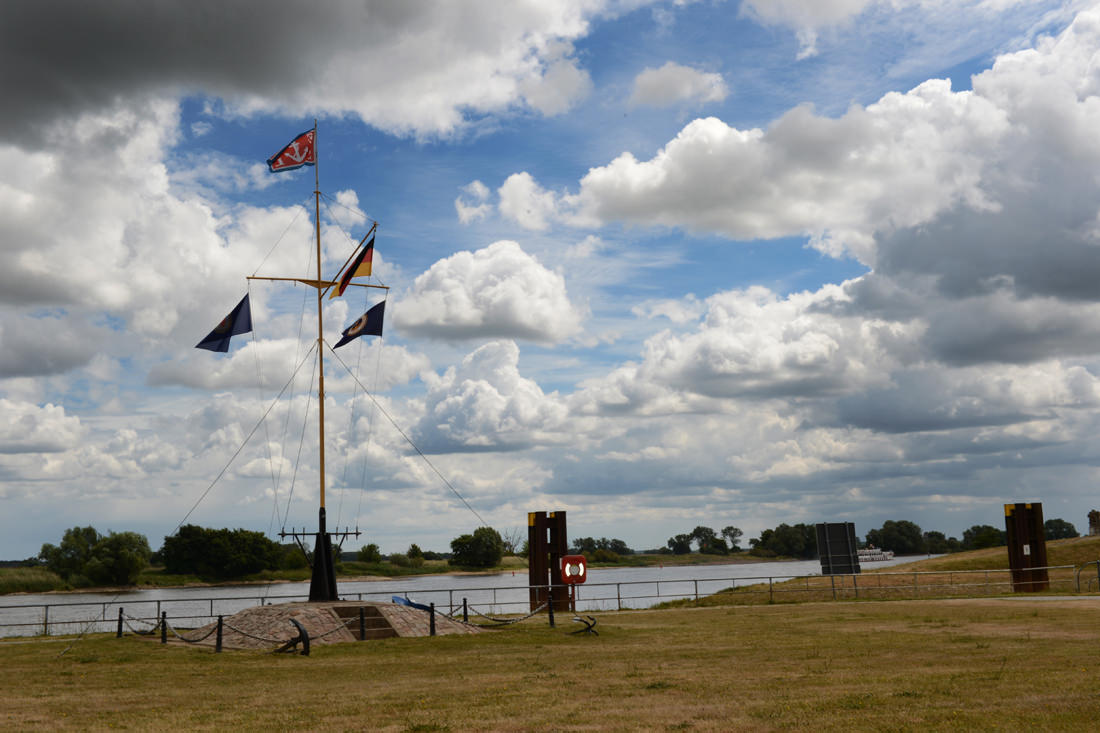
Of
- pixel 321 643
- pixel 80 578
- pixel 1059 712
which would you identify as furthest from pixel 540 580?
pixel 80 578

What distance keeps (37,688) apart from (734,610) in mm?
20791

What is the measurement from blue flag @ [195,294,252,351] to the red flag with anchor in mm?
4886

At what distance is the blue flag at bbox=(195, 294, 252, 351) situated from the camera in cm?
2739

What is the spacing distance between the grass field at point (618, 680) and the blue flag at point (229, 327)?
28.8ft

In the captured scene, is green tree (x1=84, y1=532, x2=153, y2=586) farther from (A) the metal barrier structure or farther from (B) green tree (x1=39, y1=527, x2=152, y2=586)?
(A) the metal barrier structure

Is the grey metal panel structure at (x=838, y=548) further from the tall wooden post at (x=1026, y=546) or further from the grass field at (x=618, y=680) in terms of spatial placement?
the grass field at (x=618, y=680)

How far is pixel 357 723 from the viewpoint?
36.2ft

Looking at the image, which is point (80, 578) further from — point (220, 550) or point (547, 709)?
point (547, 709)

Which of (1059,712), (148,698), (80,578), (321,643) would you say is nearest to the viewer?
(1059,712)

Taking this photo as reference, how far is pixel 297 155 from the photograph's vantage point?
29312 millimetres

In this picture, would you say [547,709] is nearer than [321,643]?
Yes

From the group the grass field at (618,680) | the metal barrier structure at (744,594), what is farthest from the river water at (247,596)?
the grass field at (618,680)

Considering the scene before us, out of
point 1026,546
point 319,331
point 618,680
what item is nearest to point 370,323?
point 319,331

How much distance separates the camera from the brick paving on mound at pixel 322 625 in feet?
73.0
